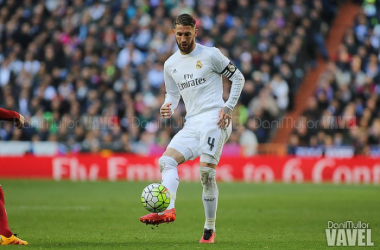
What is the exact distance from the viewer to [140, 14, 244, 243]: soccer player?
8.77 meters

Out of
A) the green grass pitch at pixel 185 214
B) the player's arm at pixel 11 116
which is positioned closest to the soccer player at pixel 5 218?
the player's arm at pixel 11 116

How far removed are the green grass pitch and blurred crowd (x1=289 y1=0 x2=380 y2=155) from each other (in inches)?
89.6

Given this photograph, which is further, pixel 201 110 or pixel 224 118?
pixel 201 110

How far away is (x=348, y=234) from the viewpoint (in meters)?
9.49

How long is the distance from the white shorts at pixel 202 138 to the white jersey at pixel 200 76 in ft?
0.48

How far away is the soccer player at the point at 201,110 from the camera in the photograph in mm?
8766

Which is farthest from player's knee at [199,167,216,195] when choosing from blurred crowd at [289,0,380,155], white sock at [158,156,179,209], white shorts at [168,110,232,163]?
blurred crowd at [289,0,380,155]

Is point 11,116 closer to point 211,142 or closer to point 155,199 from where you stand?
point 155,199

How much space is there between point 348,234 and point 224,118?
2.37 m

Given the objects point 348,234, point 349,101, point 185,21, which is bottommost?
point 348,234

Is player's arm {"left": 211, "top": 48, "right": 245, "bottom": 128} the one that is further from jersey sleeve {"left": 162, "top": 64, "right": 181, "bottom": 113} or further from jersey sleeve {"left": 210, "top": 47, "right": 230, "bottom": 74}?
jersey sleeve {"left": 162, "top": 64, "right": 181, "bottom": 113}

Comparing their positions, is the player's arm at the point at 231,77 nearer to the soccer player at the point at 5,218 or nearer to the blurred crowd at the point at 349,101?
the soccer player at the point at 5,218

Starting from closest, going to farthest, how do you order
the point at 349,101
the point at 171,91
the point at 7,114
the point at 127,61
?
the point at 7,114, the point at 171,91, the point at 127,61, the point at 349,101

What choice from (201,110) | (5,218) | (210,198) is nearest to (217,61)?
(201,110)
